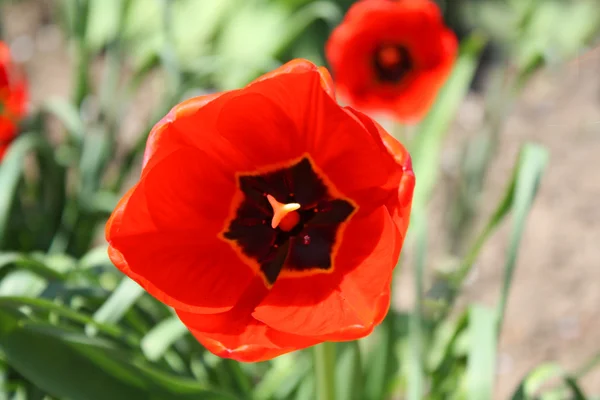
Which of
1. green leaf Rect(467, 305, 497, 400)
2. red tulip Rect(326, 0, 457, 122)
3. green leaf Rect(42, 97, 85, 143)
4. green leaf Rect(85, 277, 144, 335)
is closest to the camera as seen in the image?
green leaf Rect(467, 305, 497, 400)

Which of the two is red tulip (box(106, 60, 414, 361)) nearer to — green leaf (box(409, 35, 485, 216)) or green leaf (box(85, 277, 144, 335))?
green leaf (box(85, 277, 144, 335))

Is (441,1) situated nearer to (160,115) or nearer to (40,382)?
(160,115)

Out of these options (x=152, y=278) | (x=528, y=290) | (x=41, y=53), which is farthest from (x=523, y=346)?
(x=41, y=53)

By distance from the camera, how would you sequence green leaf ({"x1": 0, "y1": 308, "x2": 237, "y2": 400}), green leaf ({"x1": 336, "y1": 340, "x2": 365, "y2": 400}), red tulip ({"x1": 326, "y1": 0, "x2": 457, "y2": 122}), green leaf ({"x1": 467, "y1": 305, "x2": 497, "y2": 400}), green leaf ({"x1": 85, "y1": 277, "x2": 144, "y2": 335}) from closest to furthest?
green leaf ({"x1": 0, "y1": 308, "x2": 237, "y2": 400}) < green leaf ({"x1": 467, "y1": 305, "x2": 497, "y2": 400}) < green leaf ({"x1": 85, "y1": 277, "x2": 144, "y2": 335}) < green leaf ({"x1": 336, "y1": 340, "x2": 365, "y2": 400}) < red tulip ({"x1": 326, "y1": 0, "x2": 457, "y2": 122})

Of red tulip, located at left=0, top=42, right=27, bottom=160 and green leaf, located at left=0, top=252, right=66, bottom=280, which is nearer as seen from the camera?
green leaf, located at left=0, top=252, right=66, bottom=280

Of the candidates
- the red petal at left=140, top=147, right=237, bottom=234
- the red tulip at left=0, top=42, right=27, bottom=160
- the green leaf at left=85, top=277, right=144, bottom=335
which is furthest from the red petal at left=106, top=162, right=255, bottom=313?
the red tulip at left=0, top=42, right=27, bottom=160

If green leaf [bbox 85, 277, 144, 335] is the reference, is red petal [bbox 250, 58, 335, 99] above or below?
above
